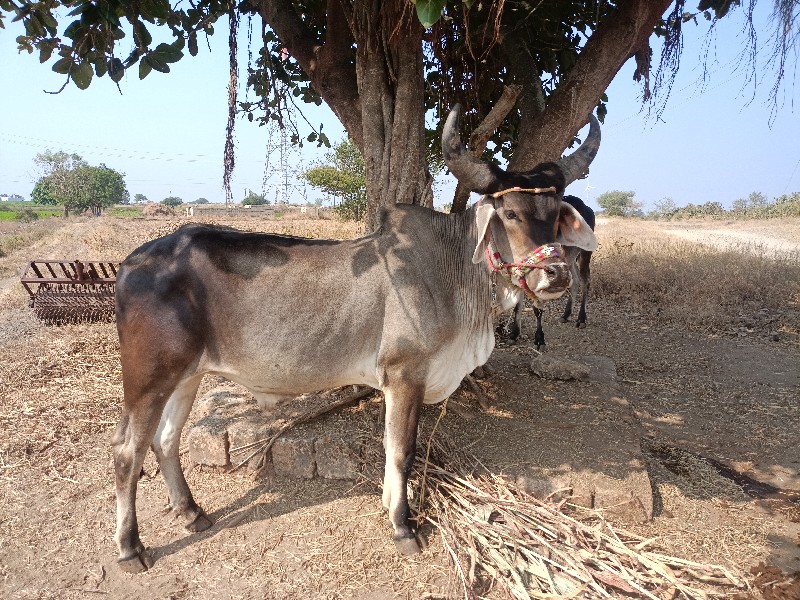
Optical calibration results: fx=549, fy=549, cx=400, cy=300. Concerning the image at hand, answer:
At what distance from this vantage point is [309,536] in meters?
3.54

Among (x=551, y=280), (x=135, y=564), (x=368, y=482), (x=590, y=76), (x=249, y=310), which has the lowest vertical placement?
(x=135, y=564)

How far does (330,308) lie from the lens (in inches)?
127

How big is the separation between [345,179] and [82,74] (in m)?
20.1

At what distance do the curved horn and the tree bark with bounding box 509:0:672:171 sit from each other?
0.68m

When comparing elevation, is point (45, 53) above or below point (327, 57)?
below

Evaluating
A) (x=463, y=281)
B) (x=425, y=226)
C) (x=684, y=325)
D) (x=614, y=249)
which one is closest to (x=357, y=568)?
(x=463, y=281)

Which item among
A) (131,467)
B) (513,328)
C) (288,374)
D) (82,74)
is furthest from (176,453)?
(513,328)

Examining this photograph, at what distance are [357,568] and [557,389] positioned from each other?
2.62 metres

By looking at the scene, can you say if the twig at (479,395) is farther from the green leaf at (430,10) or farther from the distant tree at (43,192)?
the distant tree at (43,192)

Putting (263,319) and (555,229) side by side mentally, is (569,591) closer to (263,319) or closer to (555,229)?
(555,229)

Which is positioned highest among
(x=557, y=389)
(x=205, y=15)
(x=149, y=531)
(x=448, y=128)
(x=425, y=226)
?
(x=205, y=15)

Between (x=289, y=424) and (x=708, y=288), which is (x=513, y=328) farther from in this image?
(x=708, y=288)

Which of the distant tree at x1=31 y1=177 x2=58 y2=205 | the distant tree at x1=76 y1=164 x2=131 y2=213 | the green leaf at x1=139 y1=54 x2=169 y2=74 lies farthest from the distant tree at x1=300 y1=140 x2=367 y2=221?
the distant tree at x1=31 y1=177 x2=58 y2=205

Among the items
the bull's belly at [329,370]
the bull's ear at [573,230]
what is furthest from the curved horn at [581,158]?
the bull's belly at [329,370]
